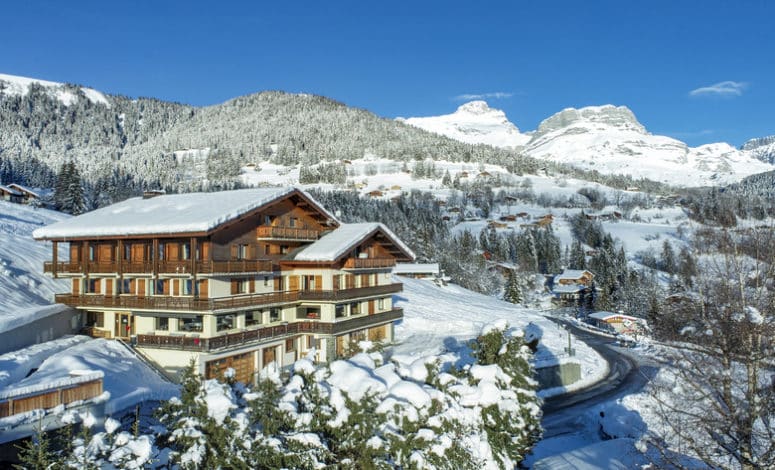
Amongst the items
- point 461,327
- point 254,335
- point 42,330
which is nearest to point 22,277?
point 42,330

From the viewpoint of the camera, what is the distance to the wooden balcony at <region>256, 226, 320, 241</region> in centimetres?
3441

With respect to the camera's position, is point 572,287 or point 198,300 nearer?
point 198,300

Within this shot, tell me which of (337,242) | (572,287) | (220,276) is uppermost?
(337,242)

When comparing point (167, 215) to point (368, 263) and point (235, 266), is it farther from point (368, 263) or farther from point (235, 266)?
point (368, 263)

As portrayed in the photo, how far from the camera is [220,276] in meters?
30.8

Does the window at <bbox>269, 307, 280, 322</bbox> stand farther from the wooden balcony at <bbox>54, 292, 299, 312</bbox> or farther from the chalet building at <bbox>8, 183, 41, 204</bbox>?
the chalet building at <bbox>8, 183, 41, 204</bbox>

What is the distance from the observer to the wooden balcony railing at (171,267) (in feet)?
97.5

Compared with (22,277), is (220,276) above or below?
above

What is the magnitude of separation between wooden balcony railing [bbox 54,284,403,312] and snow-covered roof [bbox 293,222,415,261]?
8.56 ft

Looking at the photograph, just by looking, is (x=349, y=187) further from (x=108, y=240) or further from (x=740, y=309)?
(x=740, y=309)

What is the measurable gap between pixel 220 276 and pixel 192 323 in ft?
10.1

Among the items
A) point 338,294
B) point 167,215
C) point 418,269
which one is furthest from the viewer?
point 418,269

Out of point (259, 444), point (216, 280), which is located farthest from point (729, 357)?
point (216, 280)

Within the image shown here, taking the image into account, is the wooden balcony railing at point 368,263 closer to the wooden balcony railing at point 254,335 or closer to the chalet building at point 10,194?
the wooden balcony railing at point 254,335
